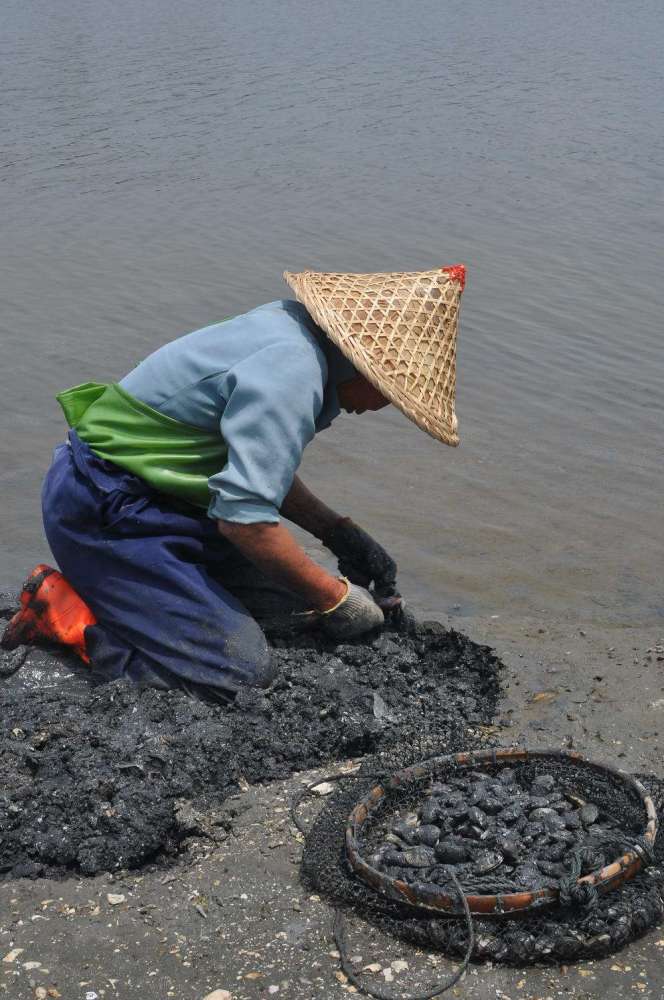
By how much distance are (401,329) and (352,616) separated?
1.04m

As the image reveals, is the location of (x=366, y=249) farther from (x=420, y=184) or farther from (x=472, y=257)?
(x=420, y=184)

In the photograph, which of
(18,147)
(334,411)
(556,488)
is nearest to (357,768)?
(334,411)

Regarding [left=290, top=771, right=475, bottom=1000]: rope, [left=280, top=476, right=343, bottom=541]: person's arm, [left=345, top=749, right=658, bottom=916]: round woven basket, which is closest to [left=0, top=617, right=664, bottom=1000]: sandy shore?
[left=290, top=771, right=475, bottom=1000]: rope

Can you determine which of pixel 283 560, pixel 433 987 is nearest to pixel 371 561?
pixel 283 560

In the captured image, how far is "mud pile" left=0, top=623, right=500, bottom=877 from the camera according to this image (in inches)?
131

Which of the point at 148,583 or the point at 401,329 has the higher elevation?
the point at 401,329

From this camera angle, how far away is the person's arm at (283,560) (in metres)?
3.76

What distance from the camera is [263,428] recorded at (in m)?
3.66

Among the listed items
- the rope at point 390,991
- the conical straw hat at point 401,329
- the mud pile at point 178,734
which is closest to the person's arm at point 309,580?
the mud pile at point 178,734

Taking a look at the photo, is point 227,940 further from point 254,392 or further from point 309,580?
point 254,392

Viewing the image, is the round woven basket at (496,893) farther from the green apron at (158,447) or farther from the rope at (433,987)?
the green apron at (158,447)

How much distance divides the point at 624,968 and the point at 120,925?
128 cm

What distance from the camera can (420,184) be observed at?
12.4 meters

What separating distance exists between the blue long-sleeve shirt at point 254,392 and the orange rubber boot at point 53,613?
0.77 m
